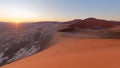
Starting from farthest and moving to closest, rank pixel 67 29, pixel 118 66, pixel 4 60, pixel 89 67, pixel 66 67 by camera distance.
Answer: pixel 67 29 → pixel 4 60 → pixel 66 67 → pixel 89 67 → pixel 118 66

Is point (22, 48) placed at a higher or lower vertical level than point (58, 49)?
lower

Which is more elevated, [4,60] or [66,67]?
[66,67]

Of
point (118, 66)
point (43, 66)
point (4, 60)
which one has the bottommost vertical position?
point (4, 60)

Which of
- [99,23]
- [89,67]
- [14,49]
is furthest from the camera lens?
[99,23]

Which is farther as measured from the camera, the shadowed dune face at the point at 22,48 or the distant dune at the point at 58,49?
the shadowed dune face at the point at 22,48

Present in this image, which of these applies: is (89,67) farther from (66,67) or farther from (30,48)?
(30,48)

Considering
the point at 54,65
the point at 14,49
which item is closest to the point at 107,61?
the point at 54,65

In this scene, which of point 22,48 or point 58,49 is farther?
point 22,48

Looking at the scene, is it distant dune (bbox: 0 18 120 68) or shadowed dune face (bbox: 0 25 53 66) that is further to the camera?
shadowed dune face (bbox: 0 25 53 66)

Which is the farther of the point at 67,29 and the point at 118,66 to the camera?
the point at 67,29

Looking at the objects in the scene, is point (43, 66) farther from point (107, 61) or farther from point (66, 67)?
point (107, 61)
